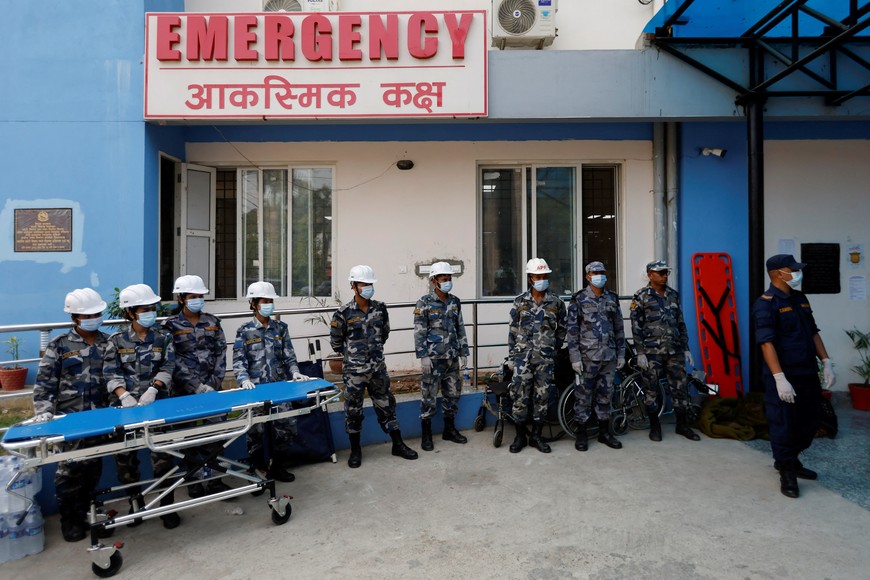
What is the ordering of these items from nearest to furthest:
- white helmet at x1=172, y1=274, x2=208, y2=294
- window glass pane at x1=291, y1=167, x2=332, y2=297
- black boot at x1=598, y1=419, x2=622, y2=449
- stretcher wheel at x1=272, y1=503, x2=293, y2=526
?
stretcher wheel at x1=272, y1=503, x2=293, y2=526 → white helmet at x1=172, y1=274, x2=208, y2=294 → black boot at x1=598, y1=419, x2=622, y2=449 → window glass pane at x1=291, y1=167, x2=332, y2=297

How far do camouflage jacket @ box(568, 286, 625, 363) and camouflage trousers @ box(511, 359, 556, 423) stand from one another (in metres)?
0.31

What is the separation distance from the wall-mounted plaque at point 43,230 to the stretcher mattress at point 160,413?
11.9 feet

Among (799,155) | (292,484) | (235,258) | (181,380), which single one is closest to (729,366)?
(799,155)

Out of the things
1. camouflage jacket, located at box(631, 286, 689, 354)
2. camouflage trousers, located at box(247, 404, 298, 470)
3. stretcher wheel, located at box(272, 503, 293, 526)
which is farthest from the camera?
camouflage jacket, located at box(631, 286, 689, 354)

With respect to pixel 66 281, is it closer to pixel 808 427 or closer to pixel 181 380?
pixel 181 380

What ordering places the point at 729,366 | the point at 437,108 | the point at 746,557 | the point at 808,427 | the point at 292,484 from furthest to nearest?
the point at 729,366 < the point at 437,108 < the point at 292,484 < the point at 808,427 < the point at 746,557

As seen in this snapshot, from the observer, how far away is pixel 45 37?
5977mm

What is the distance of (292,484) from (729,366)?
5.33m

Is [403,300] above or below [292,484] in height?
above

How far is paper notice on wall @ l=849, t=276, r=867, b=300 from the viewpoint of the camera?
672 centimetres

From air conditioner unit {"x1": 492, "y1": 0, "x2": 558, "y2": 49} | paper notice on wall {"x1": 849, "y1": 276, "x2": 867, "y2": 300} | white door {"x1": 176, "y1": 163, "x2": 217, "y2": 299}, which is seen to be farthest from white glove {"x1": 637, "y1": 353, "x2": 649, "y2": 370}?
white door {"x1": 176, "y1": 163, "x2": 217, "y2": 299}

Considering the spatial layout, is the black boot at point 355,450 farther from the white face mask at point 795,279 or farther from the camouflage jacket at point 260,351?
the white face mask at point 795,279

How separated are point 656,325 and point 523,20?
4137 mm

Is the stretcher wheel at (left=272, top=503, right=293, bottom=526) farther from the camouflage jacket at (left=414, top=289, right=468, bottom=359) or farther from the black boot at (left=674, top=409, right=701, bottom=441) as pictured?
the black boot at (left=674, top=409, right=701, bottom=441)
